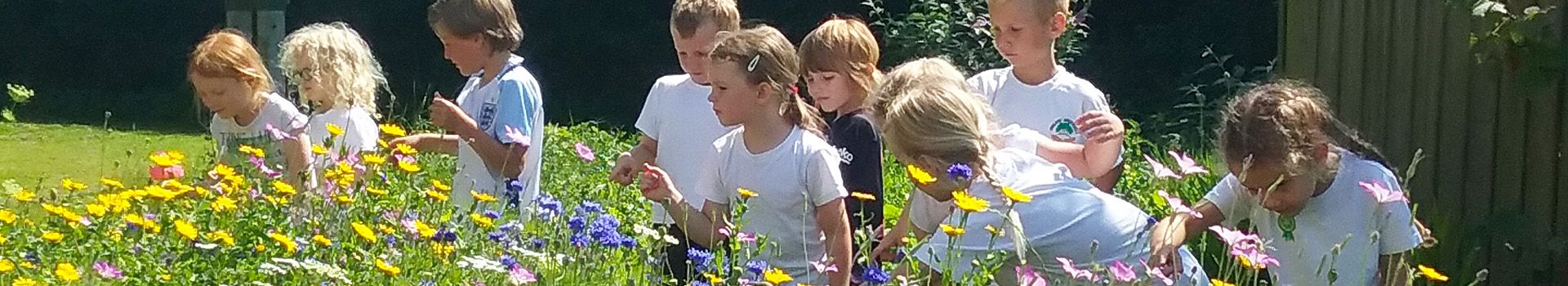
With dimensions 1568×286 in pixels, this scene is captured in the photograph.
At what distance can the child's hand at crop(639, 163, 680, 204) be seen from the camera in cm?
353

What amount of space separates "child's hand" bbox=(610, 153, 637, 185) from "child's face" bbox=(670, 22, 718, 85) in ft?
0.77

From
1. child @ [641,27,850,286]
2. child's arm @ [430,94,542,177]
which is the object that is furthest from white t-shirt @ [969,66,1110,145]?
child's arm @ [430,94,542,177]

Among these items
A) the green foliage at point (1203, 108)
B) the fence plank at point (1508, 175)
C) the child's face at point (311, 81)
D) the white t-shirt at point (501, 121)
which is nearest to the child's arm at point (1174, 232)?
the fence plank at point (1508, 175)

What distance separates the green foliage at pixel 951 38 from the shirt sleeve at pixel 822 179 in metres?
6.41

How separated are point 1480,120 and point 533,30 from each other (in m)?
11.4

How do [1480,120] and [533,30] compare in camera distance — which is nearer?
[1480,120]

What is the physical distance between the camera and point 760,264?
3.08 meters

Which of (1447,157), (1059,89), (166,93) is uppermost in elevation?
(1059,89)

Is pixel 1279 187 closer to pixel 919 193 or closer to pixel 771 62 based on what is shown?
pixel 919 193

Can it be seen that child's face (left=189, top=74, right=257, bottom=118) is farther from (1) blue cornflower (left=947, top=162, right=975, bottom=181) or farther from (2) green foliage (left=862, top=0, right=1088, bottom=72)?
(2) green foliage (left=862, top=0, right=1088, bottom=72)

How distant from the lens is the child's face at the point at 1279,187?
3.51m

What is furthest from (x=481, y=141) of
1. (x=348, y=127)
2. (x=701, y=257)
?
(x=701, y=257)

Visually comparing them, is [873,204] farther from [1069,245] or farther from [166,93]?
[166,93]

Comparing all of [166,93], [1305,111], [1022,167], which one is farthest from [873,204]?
[166,93]
